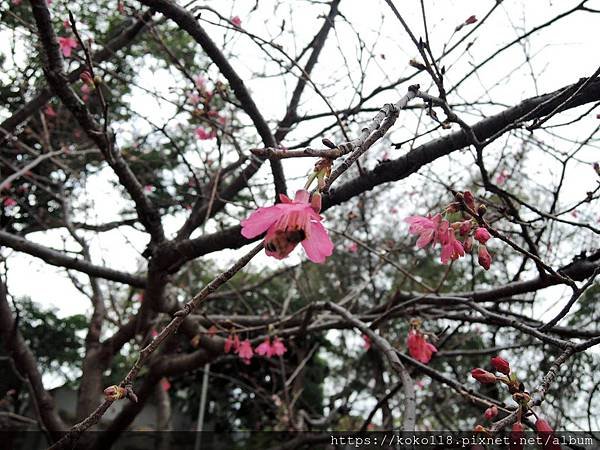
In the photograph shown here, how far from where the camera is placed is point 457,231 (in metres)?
1.27

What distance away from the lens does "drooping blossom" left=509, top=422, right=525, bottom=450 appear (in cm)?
78

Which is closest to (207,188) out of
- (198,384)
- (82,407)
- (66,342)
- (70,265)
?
(70,265)

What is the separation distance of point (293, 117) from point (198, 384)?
6.09 metres

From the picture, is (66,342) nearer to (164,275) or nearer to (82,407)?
(82,407)

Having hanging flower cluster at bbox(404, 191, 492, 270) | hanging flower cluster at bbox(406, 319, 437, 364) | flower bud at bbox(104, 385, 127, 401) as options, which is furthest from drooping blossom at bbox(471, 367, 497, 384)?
hanging flower cluster at bbox(406, 319, 437, 364)

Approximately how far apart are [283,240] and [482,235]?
2.06 ft

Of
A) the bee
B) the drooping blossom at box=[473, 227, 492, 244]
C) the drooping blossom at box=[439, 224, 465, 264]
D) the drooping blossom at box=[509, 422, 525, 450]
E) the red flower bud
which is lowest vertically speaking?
the drooping blossom at box=[509, 422, 525, 450]

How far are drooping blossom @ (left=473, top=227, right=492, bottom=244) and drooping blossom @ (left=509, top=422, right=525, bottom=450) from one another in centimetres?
48

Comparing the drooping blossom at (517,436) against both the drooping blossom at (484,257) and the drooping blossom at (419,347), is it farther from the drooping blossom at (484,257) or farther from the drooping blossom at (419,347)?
the drooping blossom at (419,347)

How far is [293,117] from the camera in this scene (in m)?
3.15

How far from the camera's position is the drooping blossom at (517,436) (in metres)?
0.78

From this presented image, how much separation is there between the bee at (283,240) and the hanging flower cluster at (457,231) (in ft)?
1.76

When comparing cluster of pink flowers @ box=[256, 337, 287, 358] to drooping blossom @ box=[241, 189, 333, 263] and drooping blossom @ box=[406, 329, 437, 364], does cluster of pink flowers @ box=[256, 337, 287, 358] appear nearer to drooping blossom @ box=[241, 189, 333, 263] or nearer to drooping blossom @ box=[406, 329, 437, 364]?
drooping blossom @ box=[406, 329, 437, 364]

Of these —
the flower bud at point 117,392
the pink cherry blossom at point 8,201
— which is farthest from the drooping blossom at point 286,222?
the pink cherry blossom at point 8,201
